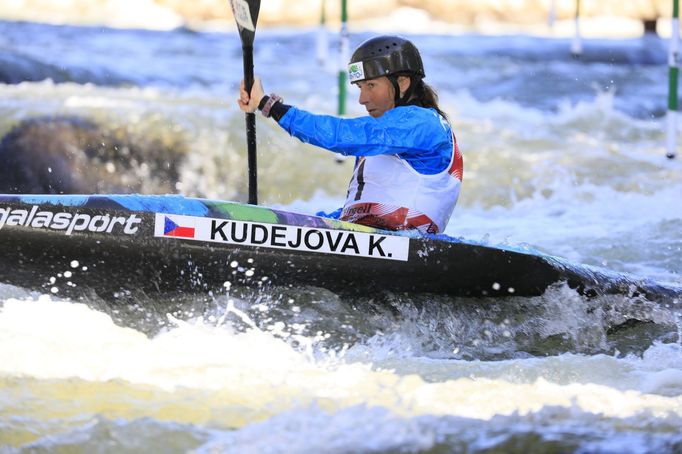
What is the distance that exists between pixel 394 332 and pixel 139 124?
199 inches

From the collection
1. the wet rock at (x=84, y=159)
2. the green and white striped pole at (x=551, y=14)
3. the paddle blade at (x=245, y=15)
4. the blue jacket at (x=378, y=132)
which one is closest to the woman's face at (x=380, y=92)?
the blue jacket at (x=378, y=132)

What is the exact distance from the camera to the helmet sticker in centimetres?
442

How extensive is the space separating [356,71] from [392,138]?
360 millimetres

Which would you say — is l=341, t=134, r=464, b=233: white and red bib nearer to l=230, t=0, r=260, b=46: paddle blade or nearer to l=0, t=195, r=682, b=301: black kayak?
l=0, t=195, r=682, b=301: black kayak

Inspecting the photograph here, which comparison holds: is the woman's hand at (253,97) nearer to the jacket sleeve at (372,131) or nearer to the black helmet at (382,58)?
the jacket sleeve at (372,131)

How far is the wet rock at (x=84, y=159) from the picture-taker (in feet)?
27.5

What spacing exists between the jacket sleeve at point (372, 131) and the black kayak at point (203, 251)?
0.31 metres

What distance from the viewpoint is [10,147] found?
27.7ft

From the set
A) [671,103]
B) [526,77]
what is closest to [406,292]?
[671,103]

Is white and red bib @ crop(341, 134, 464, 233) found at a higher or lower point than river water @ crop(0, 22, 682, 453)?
higher

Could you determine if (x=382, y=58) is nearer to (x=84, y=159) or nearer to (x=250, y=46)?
(x=250, y=46)

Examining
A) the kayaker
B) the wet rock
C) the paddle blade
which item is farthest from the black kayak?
the wet rock

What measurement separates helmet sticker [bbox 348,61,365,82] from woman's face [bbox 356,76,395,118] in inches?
1.2

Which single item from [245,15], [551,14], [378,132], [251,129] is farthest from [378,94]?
[551,14]
